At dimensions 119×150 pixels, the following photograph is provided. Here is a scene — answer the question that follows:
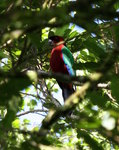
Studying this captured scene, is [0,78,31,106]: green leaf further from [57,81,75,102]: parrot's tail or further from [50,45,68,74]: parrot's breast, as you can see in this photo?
[57,81,75,102]: parrot's tail

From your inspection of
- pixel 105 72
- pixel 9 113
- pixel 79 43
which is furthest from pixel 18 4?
pixel 79 43

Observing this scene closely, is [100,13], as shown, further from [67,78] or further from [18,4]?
[18,4]

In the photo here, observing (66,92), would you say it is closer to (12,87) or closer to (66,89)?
(66,89)

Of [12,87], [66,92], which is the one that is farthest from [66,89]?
[12,87]

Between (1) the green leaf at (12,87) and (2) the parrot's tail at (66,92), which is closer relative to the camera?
(1) the green leaf at (12,87)

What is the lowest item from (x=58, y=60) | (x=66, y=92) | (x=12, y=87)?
(x=66, y=92)

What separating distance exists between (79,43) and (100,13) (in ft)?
5.00

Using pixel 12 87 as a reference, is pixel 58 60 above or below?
below

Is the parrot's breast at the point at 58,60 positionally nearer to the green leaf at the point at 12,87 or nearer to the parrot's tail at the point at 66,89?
the parrot's tail at the point at 66,89

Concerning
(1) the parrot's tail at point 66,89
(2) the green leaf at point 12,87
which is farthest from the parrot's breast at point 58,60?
(2) the green leaf at point 12,87

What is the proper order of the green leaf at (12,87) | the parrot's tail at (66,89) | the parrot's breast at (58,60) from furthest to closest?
A: the parrot's tail at (66,89) → the parrot's breast at (58,60) → the green leaf at (12,87)

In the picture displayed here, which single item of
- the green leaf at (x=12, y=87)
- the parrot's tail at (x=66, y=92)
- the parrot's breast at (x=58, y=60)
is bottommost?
the parrot's tail at (x=66, y=92)

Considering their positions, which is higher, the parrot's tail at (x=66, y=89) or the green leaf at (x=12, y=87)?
the green leaf at (x=12, y=87)

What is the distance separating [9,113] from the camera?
1.11 meters
